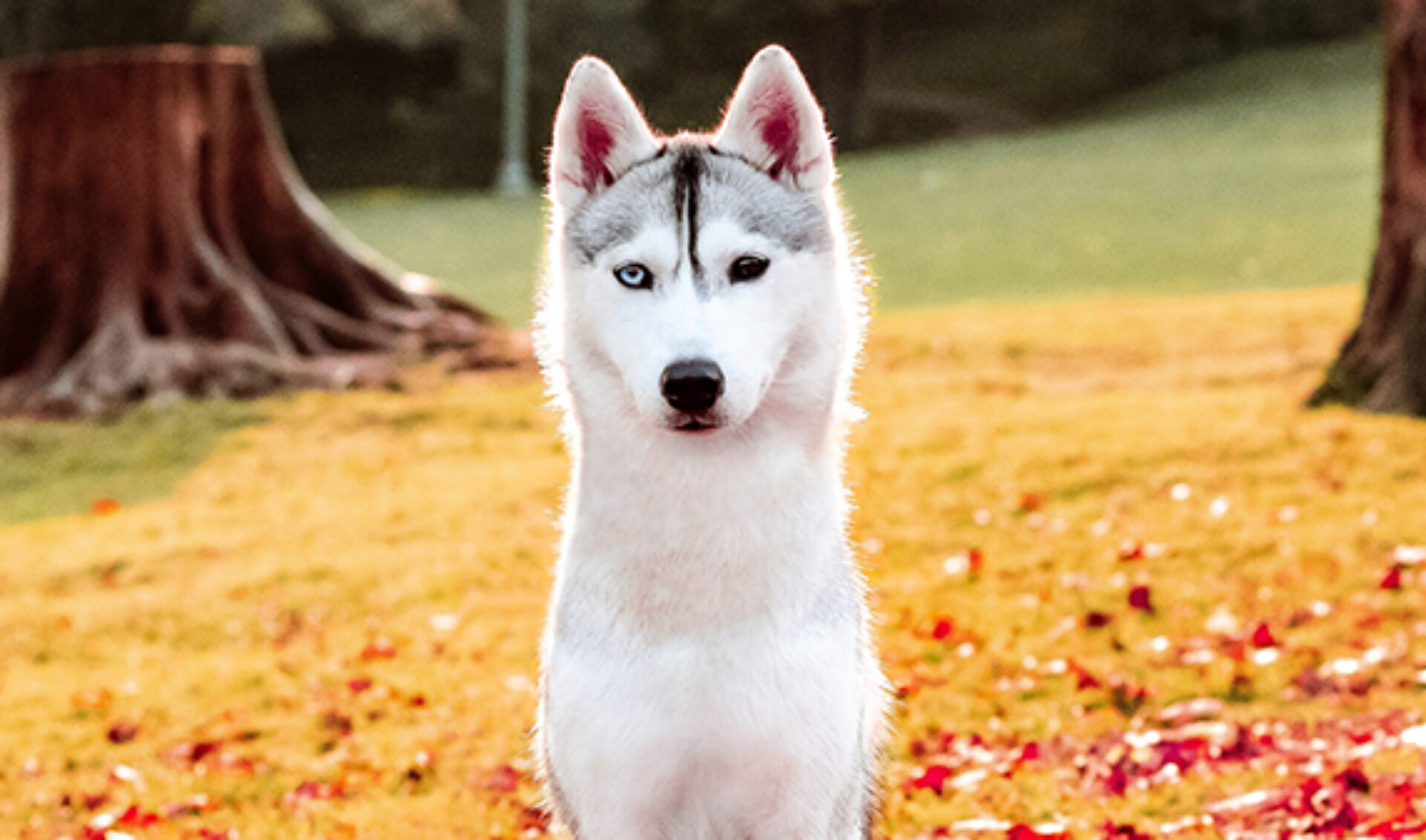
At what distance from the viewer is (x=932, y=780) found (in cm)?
601

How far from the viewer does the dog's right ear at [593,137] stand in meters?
3.86

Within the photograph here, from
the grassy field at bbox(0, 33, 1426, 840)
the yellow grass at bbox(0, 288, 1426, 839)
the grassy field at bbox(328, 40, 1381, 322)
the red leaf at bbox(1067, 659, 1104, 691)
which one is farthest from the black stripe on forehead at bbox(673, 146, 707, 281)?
the grassy field at bbox(328, 40, 1381, 322)

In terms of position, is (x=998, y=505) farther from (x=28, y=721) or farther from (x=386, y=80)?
(x=386, y=80)

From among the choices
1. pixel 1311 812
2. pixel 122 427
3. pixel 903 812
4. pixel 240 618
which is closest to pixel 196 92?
pixel 122 427

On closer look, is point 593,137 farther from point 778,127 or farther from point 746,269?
point 746,269

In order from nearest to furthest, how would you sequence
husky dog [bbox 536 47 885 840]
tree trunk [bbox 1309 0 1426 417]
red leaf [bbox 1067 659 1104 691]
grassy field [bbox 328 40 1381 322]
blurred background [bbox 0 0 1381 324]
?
husky dog [bbox 536 47 885 840]
red leaf [bbox 1067 659 1104 691]
tree trunk [bbox 1309 0 1426 417]
grassy field [bbox 328 40 1381 322]
blurred background [bbox 0 0 1381 324]

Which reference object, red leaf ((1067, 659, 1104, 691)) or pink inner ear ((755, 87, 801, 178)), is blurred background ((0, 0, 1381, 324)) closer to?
red leaf ((1067, 659, 1104, 691))

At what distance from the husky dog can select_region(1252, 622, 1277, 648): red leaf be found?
385 centimetres

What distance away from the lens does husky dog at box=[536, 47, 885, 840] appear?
368 centimetres

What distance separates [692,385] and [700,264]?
0.33 meters

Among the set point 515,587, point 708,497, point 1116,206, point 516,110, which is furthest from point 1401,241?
point 516,110

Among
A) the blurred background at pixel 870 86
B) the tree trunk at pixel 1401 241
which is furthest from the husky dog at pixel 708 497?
the blurred background at pixel 870 86

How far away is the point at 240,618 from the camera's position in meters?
8.91

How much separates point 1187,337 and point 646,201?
38.1ft
